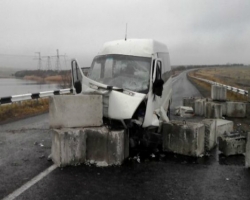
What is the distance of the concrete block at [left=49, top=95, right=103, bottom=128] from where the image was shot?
6.68m

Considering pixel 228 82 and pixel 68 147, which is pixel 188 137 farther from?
pixel 228 82

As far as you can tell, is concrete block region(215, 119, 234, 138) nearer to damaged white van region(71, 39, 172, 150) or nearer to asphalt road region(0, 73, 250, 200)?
asphalt road region(0, 73, 250, 200)

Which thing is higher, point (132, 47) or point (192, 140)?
point (132, 47)

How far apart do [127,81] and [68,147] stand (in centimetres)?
250

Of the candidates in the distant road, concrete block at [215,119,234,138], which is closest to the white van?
the distant road

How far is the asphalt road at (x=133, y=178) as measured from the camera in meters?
4.99

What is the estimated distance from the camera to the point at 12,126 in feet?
36.4

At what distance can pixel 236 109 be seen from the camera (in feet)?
43.8

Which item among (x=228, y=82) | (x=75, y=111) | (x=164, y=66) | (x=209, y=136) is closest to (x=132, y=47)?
(x=164, y=66)

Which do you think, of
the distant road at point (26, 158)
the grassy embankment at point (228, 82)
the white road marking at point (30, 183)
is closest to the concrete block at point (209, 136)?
the distant road at point (26, 158)

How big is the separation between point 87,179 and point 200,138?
10.7 feet

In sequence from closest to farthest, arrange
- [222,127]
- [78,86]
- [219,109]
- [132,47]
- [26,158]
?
[26,158]
[78,86]
[132,47]
[222,127]
[219,109]

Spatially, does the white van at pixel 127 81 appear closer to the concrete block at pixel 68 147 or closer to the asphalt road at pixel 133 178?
the concrete block at pixel 68 147

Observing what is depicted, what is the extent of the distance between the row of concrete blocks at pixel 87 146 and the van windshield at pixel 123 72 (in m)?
1.64
